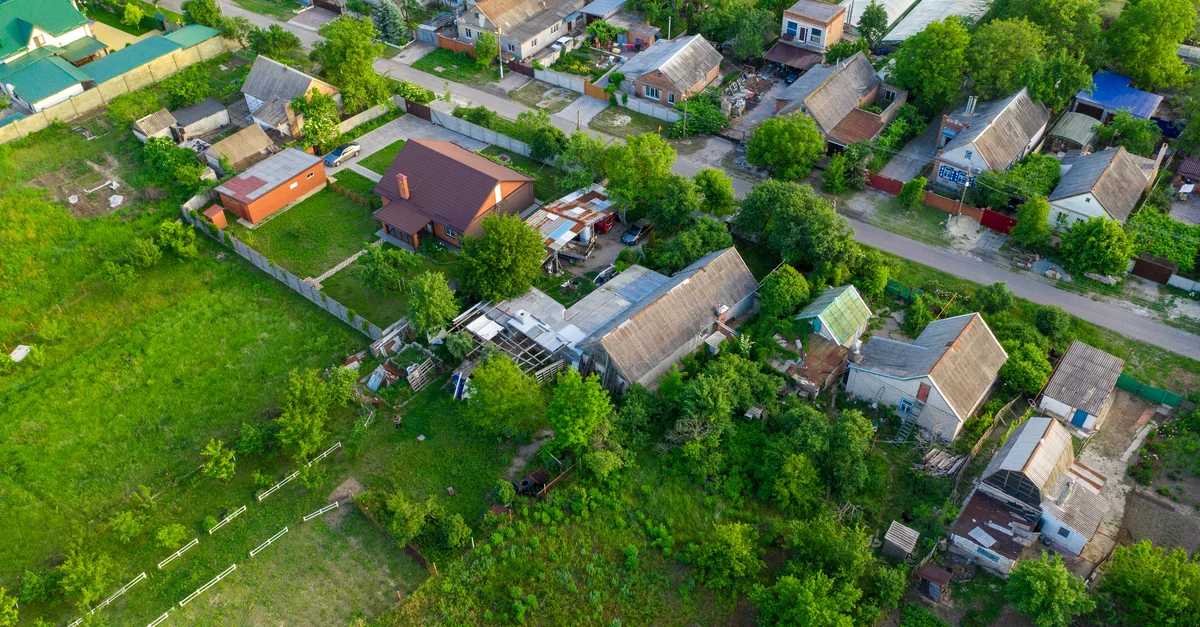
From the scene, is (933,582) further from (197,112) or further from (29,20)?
(29,20)

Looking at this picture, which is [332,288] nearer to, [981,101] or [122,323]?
[122,323]

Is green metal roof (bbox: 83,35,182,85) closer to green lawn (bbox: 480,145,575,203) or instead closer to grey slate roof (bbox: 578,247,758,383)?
green lawn (bbox: 480,145,575,203)

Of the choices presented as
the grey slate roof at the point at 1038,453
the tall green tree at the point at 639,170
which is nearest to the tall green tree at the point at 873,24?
the tall green tree at the point at 639,170

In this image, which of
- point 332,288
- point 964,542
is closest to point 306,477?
point 332,288

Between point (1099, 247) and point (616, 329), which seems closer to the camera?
point (616, 329)

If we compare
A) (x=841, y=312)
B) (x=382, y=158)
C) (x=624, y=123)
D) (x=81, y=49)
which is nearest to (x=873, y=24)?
(x=624, y=123)

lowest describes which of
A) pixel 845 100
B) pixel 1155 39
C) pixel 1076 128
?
pixel 1076 128

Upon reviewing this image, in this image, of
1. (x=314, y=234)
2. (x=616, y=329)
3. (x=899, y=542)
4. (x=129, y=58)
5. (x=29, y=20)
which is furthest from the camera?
(x=29, y=20)
